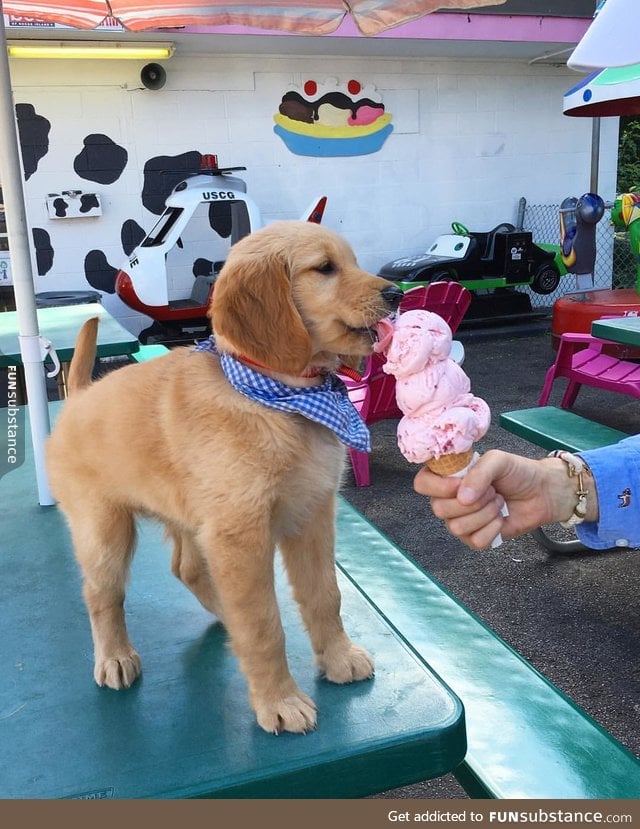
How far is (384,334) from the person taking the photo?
151 centimetres


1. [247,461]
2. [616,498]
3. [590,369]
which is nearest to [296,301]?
[247,461]

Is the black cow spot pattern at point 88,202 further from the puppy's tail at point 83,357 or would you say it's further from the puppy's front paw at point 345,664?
the puppy's front paw at point 345,664

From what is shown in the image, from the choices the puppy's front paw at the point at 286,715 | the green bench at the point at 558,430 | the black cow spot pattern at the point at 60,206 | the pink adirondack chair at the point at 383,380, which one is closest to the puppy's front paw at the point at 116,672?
the puppy's front paw at the point at 286,715

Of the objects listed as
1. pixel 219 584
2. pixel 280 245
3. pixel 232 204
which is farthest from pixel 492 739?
pixel 232 204

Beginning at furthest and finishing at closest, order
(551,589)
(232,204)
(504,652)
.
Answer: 1. (232,204)
2. (551,589)
3. (504,652)

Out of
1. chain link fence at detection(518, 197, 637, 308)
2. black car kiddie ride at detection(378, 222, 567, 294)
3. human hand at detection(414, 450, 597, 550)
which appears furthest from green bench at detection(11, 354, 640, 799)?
chain link fence at detection(518, 197, 637, 308)

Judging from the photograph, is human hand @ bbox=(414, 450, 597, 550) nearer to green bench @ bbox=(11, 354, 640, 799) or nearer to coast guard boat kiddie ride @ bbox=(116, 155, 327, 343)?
green bench @ bbox=(11, 354, 640, 799)

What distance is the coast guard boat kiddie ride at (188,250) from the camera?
775 centimetres

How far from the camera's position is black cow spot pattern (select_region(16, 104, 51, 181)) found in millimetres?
8078

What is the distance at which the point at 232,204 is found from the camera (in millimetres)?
8336

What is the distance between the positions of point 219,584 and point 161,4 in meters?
2.89

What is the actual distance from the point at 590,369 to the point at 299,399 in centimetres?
457

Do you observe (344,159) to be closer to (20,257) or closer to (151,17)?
(151,17)

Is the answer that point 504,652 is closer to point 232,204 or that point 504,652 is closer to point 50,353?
point 50,353
